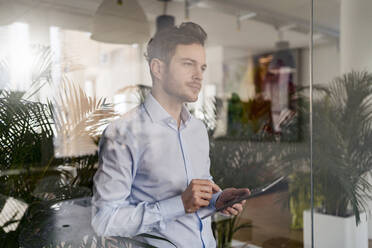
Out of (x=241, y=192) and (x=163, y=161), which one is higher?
(x=163, y=161)

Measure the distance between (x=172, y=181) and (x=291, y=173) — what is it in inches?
39.2

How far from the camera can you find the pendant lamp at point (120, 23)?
4.97 feet

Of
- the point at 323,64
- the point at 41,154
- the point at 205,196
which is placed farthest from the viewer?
the point at 323,64

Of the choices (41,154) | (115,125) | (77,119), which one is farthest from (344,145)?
(41,154)

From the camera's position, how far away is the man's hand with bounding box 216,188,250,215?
179 cm

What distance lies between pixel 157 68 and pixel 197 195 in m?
0.56

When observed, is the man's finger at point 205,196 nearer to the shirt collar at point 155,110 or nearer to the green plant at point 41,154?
the shirt collar at point 155,110

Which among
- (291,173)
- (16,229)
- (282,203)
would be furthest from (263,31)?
(16,229)

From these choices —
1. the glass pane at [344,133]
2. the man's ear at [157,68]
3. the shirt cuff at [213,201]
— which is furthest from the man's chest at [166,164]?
the glass pane at [344,133]

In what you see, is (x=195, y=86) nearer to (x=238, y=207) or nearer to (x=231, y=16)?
(x=231, y=16)

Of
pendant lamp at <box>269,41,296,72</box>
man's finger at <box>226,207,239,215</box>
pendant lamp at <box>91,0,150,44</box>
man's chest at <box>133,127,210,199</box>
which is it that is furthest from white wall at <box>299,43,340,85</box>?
pendant lamp at <box>91,0,150,44</box>

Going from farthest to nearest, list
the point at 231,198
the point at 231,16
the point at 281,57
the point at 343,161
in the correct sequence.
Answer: the point at 343,161, the point at 281,57, the point at 231,16, the point at 231,198

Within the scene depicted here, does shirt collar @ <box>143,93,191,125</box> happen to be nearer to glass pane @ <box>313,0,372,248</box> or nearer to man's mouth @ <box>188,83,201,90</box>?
man's mouth @ <box>188,83,201,90</box>

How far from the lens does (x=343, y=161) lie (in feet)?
8.59
